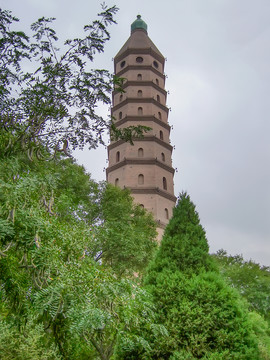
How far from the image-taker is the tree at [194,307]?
537cm

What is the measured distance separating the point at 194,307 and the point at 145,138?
66.5ft

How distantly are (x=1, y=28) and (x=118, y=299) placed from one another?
4.28 metres

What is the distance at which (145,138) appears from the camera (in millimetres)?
25359

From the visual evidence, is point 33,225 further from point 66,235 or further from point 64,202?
point 64,202

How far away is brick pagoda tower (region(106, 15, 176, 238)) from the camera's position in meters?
24.0

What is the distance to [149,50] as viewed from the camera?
30.1m

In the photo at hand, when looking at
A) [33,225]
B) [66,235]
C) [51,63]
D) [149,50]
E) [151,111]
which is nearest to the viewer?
[33,225]

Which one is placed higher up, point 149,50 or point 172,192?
point 149,50

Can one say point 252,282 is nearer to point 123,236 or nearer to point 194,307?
point 123,236

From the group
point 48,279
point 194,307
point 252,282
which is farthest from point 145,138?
point 48,279

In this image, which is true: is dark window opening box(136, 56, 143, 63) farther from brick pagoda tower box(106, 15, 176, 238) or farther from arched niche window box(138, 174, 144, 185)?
arched niche window box(138, 174, 144, 185)

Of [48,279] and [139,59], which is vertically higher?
[139,59]

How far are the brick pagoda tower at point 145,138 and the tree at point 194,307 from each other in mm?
16444

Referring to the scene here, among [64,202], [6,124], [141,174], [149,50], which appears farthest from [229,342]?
[149,50]
